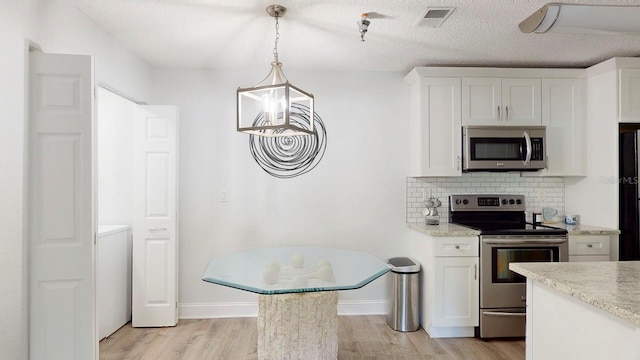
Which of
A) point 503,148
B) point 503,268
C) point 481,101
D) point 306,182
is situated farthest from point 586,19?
point 306,182

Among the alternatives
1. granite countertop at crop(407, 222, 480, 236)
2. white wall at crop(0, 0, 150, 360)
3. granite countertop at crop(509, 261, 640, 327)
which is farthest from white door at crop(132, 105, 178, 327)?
granite countertop at crop(509, 261, 640, 327)

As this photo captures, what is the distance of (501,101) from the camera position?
3.50 m

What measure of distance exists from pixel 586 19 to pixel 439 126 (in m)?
1.57

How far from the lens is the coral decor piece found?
3748 mm

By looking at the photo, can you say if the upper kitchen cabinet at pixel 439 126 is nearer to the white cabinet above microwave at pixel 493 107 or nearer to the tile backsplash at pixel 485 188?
the white cabinet above microwave at pixel 493 107

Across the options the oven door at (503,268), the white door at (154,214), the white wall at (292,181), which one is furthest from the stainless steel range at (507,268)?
the white door at (154,214)

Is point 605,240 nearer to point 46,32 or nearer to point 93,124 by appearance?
point 93,124

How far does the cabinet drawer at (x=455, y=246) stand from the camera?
318cm

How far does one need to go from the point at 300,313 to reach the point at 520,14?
2.45m

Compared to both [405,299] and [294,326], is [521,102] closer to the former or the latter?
[405,299]

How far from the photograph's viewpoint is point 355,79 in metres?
3.83

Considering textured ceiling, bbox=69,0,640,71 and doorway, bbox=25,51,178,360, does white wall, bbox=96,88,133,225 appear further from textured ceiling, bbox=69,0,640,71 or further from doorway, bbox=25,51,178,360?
doorway, bbox=25,51,178,360

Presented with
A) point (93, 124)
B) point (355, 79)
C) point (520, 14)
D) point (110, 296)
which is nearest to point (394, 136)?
point (355, 79)

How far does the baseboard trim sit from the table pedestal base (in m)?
1.30
